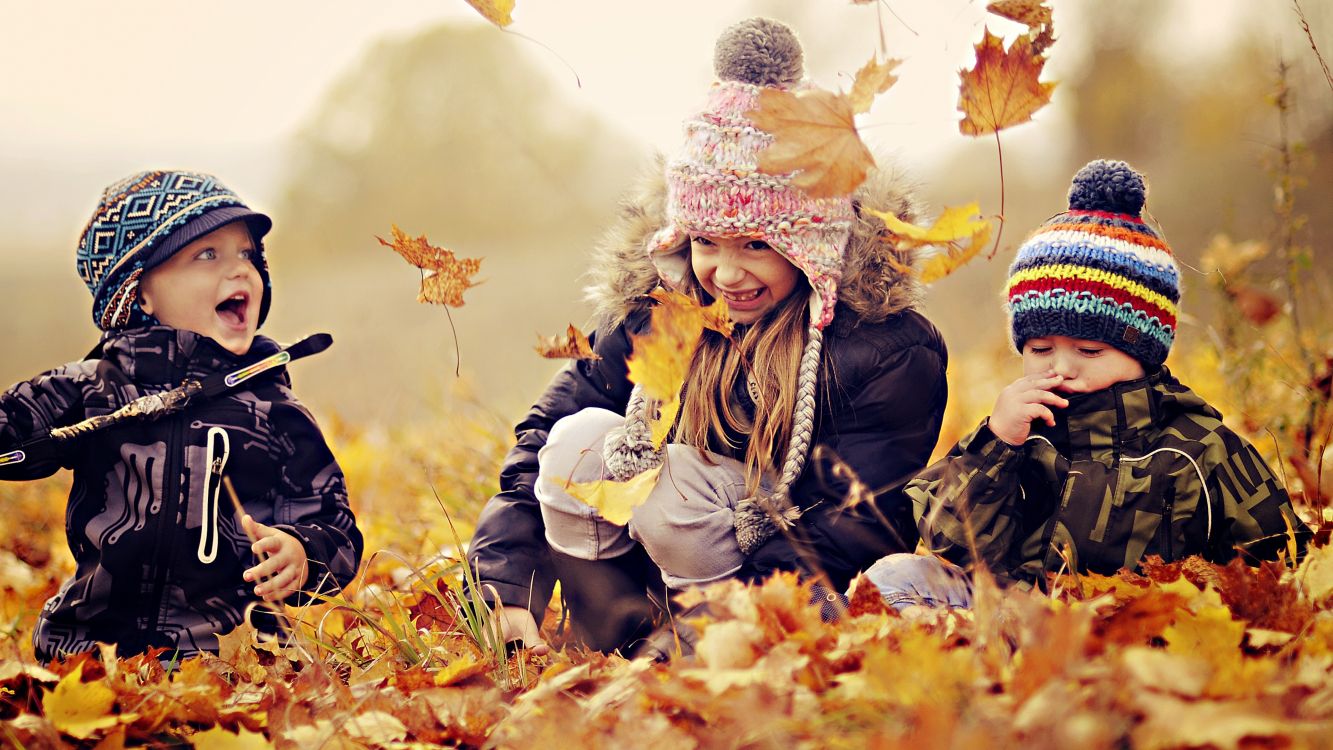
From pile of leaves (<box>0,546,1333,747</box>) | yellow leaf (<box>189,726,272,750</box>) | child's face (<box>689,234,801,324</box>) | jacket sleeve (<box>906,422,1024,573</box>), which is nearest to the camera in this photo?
pile of leaves (<box>0,546,1333,747</box>)

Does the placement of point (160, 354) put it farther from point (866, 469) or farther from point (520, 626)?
point (866, 469)

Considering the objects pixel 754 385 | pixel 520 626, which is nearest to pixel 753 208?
pixel 754 385

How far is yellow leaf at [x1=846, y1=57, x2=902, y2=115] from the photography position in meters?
1.93

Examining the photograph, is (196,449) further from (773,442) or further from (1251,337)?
(1251,337)

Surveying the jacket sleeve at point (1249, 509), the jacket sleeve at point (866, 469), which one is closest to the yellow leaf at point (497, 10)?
the jacket sleeve at point (866, 469)

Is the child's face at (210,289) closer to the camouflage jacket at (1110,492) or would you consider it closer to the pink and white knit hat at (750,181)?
the pink and white knit hat at (750,181)

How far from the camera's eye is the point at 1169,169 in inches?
459

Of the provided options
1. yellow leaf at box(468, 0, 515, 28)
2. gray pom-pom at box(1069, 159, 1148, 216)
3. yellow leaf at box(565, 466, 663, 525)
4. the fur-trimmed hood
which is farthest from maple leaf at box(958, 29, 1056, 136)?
yellow leaf at box(565, 466, 663, 525)

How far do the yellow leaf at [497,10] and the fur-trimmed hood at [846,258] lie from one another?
685 millimetres

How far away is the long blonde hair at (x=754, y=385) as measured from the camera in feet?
7.39

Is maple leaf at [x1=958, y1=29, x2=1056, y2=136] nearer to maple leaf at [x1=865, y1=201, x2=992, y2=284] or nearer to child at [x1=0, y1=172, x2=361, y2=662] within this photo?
maple leaf at [x1=865, y1=201, x2=992, y2=284]

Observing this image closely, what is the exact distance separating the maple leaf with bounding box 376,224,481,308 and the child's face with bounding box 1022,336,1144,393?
1.25m

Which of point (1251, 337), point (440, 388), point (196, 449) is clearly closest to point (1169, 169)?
point (1251, 337)

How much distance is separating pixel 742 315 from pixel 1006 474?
69 centimetres
